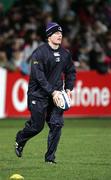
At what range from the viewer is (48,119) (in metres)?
12.4

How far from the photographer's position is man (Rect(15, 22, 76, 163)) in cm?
1209

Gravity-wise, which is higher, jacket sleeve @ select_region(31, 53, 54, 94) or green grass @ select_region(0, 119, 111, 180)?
jacket sleeve @ select_region(31, 53, 54, 94)

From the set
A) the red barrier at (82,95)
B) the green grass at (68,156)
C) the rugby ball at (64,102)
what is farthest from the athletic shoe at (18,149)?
the red barrier at (82,95)

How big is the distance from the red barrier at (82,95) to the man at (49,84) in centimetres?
939

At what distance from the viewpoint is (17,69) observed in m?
22.3

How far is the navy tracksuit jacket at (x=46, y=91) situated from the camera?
12.1m

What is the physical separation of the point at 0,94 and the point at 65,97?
967 centimetres

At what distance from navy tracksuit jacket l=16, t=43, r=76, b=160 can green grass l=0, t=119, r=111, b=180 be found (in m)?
0.51

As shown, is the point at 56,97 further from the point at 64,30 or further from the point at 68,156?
the point at 64,30

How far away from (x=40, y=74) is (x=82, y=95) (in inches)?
422

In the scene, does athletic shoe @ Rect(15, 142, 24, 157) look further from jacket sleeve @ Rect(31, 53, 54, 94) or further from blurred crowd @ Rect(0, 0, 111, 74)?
blurred crowd @ Rect(0, 0, 111, 74)

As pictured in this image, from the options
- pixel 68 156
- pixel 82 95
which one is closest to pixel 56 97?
pixel 68 156

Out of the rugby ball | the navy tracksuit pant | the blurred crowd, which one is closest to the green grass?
the navy tracksuit pant

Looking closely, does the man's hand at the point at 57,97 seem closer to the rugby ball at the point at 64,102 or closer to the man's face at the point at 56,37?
the rugby ball at the point at 64,102
